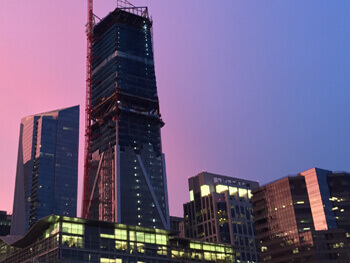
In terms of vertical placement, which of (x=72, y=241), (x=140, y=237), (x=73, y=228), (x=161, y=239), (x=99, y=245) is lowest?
(x=99, y=245)

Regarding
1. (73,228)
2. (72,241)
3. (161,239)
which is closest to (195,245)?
(161,239)

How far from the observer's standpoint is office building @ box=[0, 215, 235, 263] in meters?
126

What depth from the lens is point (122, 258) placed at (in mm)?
132500

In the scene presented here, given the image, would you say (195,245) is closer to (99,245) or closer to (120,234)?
(120,234)

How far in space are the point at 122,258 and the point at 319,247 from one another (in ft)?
322

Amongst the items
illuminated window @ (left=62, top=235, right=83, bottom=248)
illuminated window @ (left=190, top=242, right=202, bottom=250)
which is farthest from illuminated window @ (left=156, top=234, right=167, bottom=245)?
illuminated window @ (left=62, top=235, right=83, bottom=248)

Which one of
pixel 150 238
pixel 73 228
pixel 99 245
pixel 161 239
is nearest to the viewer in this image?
pixel 73 228

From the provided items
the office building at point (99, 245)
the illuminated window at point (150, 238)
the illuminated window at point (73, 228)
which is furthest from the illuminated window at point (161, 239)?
the illuminated window at point (73, 228)

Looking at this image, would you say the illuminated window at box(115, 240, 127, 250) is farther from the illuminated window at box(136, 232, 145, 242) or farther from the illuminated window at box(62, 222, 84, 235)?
the illuminated window at box(62, 222, 84, 235)

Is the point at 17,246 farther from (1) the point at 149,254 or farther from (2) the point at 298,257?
(2) the point at 298,257

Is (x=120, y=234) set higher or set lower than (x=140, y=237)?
higher

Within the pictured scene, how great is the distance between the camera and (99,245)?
130 metres

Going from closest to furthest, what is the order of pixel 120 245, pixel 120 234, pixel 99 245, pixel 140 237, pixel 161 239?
1. pixel 99 245
2. pixel 120 245
3. pixel 120 234
4. pixel 140 237
5. pixel 161 239

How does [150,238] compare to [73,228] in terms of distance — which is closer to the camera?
[73,228]
